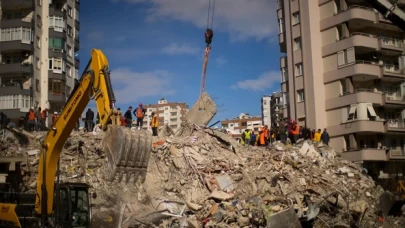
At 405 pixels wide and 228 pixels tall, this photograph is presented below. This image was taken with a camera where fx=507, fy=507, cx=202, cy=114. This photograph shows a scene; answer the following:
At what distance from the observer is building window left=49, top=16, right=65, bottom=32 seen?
45.4 m

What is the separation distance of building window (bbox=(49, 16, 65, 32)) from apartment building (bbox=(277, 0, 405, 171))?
67.0ft

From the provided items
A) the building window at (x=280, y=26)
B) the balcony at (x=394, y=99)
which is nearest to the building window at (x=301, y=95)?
the balcony at (x=394, y=99)

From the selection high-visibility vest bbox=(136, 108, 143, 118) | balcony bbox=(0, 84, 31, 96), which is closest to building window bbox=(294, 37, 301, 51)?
high-visibility vest bbox=(136, 108, 143, 118)

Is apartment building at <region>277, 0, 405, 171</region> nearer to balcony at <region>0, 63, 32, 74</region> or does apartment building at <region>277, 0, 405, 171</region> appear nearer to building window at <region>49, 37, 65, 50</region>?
building window at <region>49, 37, 65, 50</region>

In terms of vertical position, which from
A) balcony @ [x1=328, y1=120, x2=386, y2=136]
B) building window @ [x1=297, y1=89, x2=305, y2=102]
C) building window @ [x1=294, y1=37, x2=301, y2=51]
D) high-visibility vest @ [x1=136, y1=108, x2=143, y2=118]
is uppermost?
building window @ [x1=294, y1=37, x2=301, y2=51]

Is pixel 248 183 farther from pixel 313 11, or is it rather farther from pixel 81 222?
pixel 313 11

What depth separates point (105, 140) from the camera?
31.6 feet

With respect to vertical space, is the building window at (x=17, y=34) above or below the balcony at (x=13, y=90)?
above

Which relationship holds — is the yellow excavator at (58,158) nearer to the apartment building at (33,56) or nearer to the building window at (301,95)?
the building window at (301,95)

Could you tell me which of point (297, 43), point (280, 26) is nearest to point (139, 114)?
point (297, 43)

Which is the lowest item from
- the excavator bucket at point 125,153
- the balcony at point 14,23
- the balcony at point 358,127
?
the excavator bucket at point 125,153

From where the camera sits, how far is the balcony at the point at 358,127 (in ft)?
112

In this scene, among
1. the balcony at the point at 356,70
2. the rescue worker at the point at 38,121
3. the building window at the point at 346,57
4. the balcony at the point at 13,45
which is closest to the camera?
the rescue worker at the point at 38,121

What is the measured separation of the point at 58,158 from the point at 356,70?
27.7 meters
